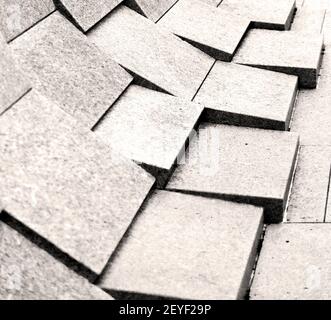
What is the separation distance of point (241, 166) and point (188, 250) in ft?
3.33

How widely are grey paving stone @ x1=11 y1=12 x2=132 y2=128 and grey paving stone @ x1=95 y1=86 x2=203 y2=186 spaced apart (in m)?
0.11

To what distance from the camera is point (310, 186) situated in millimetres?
4758

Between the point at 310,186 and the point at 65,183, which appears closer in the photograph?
the point at 65,183

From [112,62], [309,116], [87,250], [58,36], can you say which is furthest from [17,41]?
[309,116]

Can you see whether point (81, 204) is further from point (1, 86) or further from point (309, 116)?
point (309, 116)

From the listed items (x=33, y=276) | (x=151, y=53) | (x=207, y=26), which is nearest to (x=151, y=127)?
(x=151, y=53)

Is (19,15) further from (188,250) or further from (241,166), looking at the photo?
(188,250)

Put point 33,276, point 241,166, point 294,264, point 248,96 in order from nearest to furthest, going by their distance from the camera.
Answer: point 33,276 < point 294,264 < point 241,166 < point 248,96

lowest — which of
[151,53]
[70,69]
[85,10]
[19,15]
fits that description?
[151,53]

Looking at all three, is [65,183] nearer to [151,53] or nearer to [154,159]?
[154,159]

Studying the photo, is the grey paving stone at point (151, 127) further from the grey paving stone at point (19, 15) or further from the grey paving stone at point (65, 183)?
the grey paving stone at point (19, 15)

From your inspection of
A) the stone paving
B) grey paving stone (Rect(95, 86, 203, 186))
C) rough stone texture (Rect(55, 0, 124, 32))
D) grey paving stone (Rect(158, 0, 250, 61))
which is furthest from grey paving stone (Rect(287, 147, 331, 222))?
rough stone texture (Rect(55, 0, 124, 32))

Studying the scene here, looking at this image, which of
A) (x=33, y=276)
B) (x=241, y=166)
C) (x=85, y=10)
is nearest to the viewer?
(x=33, y=276)

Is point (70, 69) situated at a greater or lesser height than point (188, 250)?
greater
